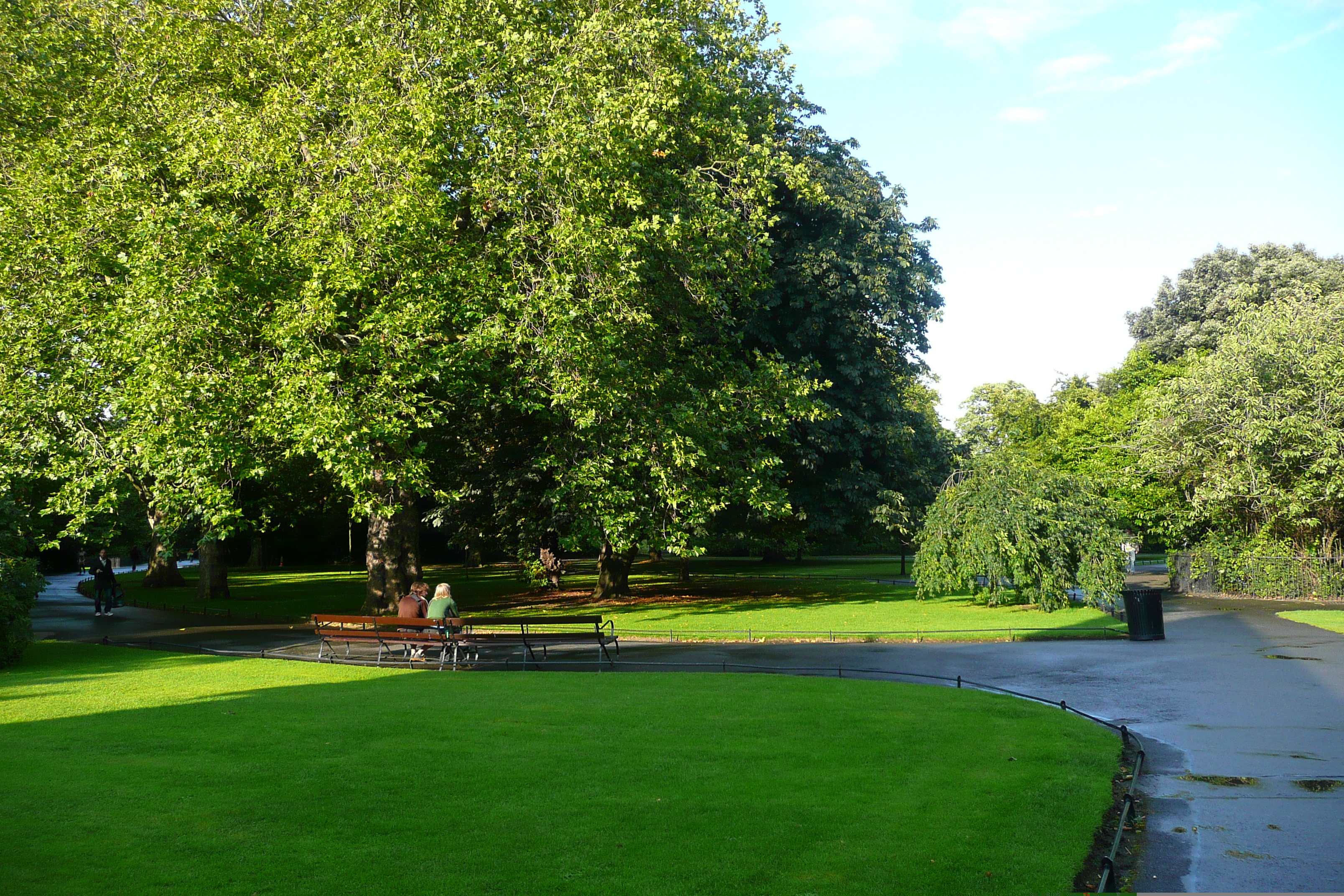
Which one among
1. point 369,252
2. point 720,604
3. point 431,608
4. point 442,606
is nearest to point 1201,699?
point 442,606

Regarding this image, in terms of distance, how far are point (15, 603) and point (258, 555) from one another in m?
46.7

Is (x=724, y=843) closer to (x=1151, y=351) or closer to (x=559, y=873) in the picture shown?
(x=559, y=873)

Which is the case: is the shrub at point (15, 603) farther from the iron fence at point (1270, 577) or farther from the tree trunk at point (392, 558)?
the iron fence at point (1270, 577)

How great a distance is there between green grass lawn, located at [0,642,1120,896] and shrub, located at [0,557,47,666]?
4.24m

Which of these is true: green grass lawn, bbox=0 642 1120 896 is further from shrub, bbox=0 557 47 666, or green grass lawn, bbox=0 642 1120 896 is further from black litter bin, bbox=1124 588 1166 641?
black litter bin, bbox=1124 588 1166 641

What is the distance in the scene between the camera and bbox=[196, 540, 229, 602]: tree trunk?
33.8 meters

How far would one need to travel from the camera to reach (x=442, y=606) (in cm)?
1698

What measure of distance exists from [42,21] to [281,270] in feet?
32.7

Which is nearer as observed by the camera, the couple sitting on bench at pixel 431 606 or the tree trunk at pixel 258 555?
the couple sitting on bench at pixel 431 606

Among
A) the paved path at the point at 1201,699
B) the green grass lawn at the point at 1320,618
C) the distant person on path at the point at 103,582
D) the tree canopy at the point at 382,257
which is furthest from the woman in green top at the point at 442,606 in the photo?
the green grass lawn at the point at 1320,618

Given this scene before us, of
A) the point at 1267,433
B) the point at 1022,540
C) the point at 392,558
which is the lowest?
the point at 392,558

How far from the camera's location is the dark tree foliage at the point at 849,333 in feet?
101

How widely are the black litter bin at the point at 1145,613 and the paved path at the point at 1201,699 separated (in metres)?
0.34

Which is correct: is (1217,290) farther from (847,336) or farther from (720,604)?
(720,604)
